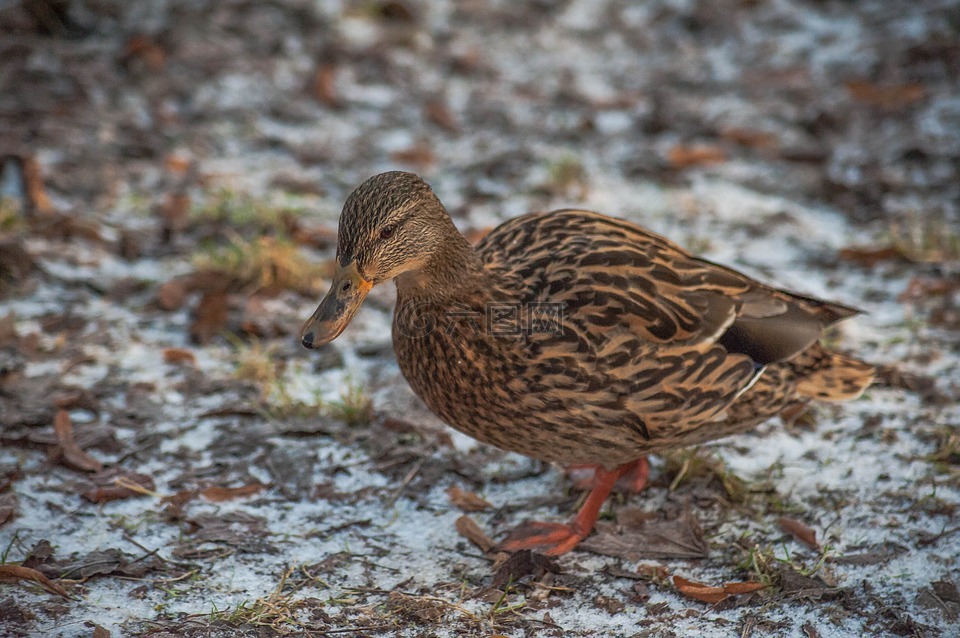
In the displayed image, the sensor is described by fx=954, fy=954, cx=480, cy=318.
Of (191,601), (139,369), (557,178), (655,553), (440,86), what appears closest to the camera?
(191,601)

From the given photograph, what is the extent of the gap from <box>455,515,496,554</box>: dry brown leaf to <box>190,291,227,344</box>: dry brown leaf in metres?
1.78

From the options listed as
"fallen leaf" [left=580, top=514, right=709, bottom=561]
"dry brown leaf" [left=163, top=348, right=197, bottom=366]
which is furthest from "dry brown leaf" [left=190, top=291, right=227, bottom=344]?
"fallen leaf" [left=580, top=514, right=709, bottom=561]

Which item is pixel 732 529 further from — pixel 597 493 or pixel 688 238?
pixel 688 238

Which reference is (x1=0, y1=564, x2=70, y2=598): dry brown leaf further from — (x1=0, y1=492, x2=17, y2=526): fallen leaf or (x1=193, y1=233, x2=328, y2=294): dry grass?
(x1=193, y1=233, x2=328, y2=294): dry grass

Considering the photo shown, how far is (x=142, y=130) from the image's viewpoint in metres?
6.41

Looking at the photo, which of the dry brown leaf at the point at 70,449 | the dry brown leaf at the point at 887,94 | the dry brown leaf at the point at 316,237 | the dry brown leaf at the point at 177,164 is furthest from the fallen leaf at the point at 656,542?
the dry brown leaf at the point at 887,94

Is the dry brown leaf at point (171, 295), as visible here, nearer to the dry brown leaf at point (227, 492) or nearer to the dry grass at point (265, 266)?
the dry grass at point (265, 266)

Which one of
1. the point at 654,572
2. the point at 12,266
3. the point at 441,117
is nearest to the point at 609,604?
the point at 654,572

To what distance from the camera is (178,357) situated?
450cm

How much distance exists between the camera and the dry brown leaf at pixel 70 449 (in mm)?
3742

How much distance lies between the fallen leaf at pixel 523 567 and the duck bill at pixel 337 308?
101 centimetres

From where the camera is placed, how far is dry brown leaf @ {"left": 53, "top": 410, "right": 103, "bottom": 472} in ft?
12.3

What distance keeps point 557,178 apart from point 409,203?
114 inches

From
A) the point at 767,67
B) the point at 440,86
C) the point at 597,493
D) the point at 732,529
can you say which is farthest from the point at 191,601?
the point at 767,67
